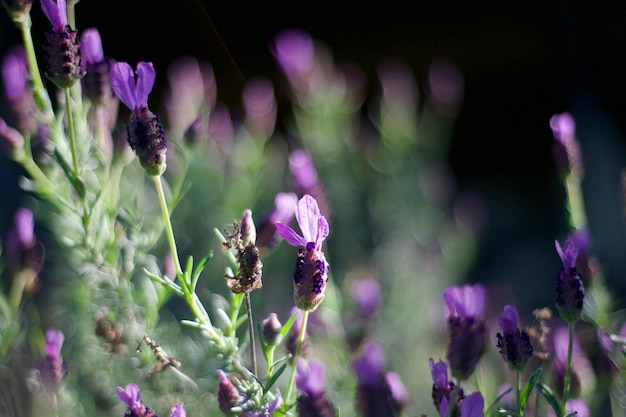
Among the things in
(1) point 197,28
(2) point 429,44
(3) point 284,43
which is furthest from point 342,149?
(2) point 429,44

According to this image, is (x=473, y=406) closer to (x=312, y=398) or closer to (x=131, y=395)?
(x=312, y=398)

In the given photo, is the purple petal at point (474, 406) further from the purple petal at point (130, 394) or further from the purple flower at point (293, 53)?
the purple flower at point (293, 53)

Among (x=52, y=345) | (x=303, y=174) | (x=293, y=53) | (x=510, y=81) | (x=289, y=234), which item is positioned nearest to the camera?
(x=289, y=234)

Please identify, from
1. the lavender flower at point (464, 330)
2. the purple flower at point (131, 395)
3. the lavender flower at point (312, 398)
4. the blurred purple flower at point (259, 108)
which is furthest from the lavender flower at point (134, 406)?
the blurred purple flower at point (259, 108)

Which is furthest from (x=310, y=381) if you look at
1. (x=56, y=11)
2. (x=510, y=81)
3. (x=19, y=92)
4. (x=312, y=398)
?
(x=510, y=81)

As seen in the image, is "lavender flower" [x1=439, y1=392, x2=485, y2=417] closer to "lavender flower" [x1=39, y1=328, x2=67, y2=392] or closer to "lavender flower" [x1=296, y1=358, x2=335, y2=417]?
"lavender flower" [x1=296, y1=358, x2=335, y2=417]

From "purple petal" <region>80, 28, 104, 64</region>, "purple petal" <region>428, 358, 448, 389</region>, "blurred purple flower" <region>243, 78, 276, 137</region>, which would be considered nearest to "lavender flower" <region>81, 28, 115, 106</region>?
"purple petal" <region>80, 28, 104, 64</region>
